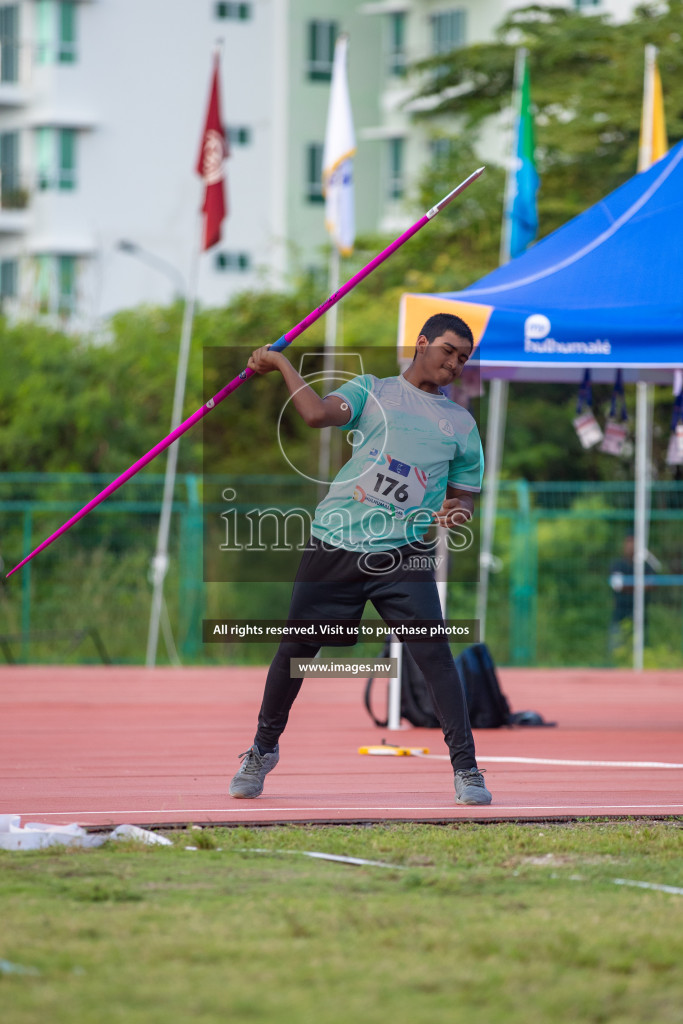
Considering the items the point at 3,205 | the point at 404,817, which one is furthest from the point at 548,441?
the point at 3,205

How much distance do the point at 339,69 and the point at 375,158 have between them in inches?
1241

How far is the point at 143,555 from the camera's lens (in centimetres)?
1878

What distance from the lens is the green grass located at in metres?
3.70

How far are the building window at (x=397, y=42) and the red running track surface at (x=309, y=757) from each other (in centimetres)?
3446

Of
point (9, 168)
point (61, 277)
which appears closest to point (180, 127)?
point (9, 168)

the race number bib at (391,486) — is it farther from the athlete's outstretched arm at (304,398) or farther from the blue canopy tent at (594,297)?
the blue canopy tent at (594,297)

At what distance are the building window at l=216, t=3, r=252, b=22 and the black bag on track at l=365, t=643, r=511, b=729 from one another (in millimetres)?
39466

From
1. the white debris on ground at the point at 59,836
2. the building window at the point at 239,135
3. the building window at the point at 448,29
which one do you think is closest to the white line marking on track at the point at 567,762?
the white debris on ground at the point at 59,836

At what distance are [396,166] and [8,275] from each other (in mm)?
11121

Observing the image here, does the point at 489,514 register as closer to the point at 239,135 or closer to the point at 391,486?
the point at 391,486

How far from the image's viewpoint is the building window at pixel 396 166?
46.2m

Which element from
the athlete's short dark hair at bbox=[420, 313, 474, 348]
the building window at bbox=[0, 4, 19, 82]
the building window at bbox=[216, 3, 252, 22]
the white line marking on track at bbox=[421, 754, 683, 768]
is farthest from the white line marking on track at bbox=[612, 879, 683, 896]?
the building window at bbox=[216, 3, 252, 22]

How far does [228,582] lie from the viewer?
771 inches

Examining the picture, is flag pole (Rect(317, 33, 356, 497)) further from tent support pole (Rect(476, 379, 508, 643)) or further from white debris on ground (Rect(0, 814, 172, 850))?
white debris on ground (Rect(0, 814, 172, 850))
